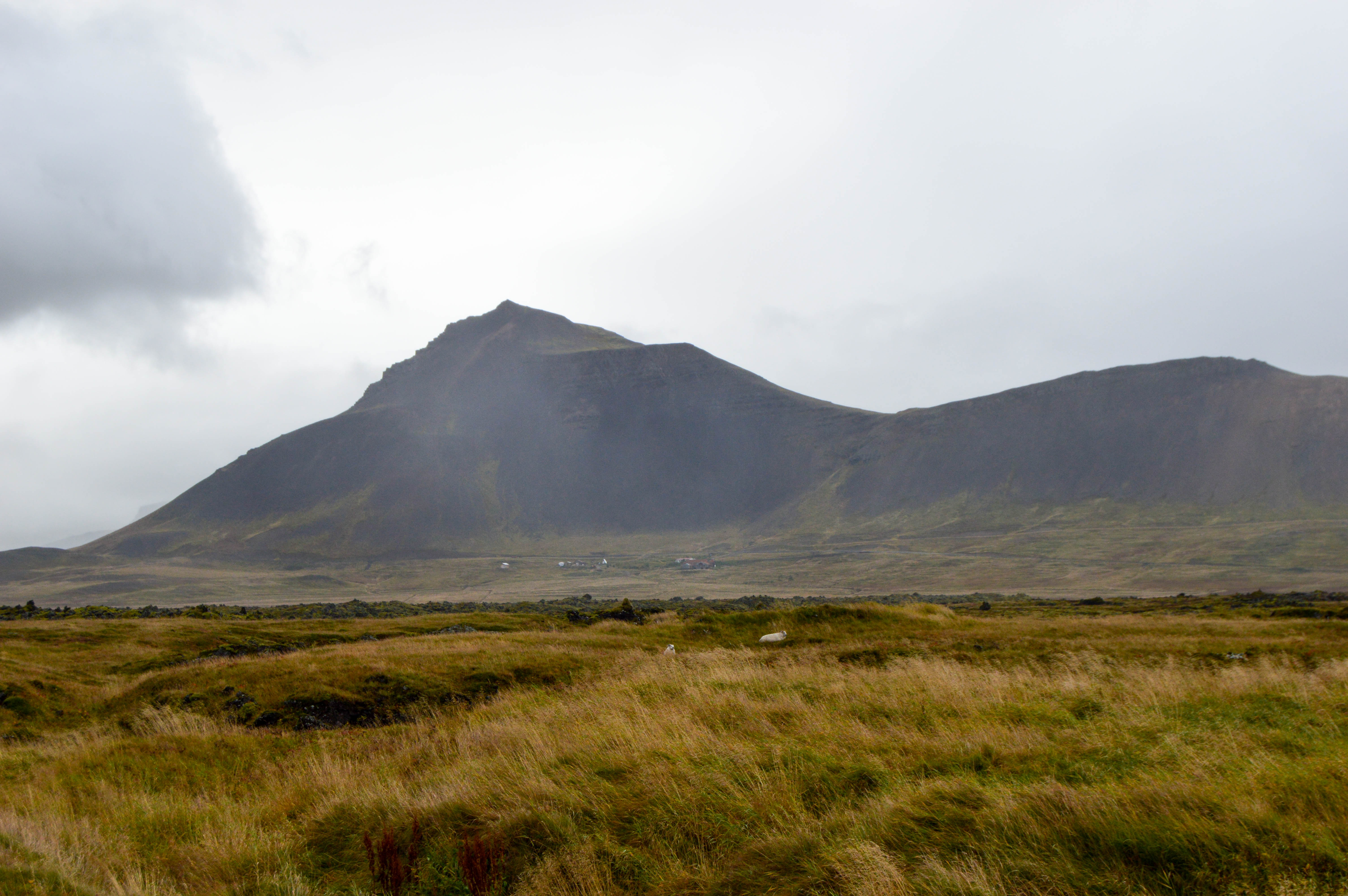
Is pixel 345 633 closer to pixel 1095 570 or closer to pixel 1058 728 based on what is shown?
pixel 1058 728

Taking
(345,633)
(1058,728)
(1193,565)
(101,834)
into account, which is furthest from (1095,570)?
(101,834)

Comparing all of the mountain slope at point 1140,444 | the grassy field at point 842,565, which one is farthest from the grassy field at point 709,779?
the mountain slope at point 1140,444

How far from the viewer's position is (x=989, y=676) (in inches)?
499

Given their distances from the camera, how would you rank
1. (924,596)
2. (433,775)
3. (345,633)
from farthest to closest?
(924,596)
(345,633)
(433,775)

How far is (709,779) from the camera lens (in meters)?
6.99

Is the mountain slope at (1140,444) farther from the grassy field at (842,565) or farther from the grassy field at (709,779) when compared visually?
the grassy field at (709,779)

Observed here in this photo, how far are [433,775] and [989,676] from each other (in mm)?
9601

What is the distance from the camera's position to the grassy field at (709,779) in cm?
500

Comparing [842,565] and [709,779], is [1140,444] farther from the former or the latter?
[709,779]

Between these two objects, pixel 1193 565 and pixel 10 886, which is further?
pixel 1193 565

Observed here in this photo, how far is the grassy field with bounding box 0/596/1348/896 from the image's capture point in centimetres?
500

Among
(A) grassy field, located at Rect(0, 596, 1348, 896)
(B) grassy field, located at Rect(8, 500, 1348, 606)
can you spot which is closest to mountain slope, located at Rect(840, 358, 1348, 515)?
(B) grassy field, located at Rect(8, 500, 1348, 606)

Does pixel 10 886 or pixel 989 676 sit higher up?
pixel 10 886

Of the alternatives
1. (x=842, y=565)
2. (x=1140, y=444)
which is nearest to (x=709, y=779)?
(x=842, y=565)
